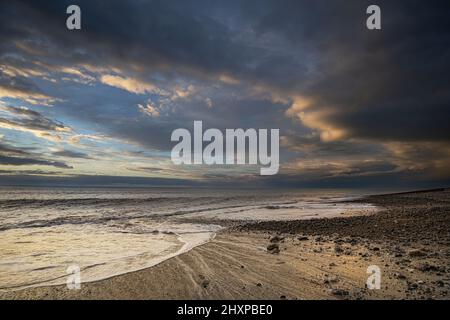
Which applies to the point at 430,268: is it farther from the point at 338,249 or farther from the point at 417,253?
the point at 338,249

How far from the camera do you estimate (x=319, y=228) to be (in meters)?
15.2

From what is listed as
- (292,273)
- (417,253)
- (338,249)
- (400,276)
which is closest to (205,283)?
(292,273)

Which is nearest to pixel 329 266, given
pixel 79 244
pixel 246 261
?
pixel 246 261

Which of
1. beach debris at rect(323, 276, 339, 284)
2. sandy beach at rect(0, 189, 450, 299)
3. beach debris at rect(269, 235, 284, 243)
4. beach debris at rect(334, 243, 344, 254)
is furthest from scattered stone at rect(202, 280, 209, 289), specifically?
beach debris at rect(269, 235, 284, 243)

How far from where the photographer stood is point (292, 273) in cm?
743

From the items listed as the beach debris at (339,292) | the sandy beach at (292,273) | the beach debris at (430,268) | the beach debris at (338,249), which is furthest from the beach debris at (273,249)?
the beach debris at (430,268)

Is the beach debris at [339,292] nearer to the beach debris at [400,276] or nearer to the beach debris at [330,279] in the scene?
the beach debris at [330,279]

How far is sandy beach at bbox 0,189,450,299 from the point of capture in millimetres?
6055

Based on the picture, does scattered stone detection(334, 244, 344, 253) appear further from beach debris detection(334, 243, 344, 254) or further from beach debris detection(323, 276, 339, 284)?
beach debris detection(323, 276, 339, 284)

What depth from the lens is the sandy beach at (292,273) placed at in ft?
19.9

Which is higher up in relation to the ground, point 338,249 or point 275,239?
point 338,249

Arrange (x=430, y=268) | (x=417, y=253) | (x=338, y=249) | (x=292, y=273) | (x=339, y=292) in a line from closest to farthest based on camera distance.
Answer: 1. (x=339, y=292)
2. (x=430, y=268)
3. (x=292, y=273)
4. (x=417, y=253)
5. (x=338, y=249)

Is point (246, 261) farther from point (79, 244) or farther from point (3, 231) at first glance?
point (3, 231)
